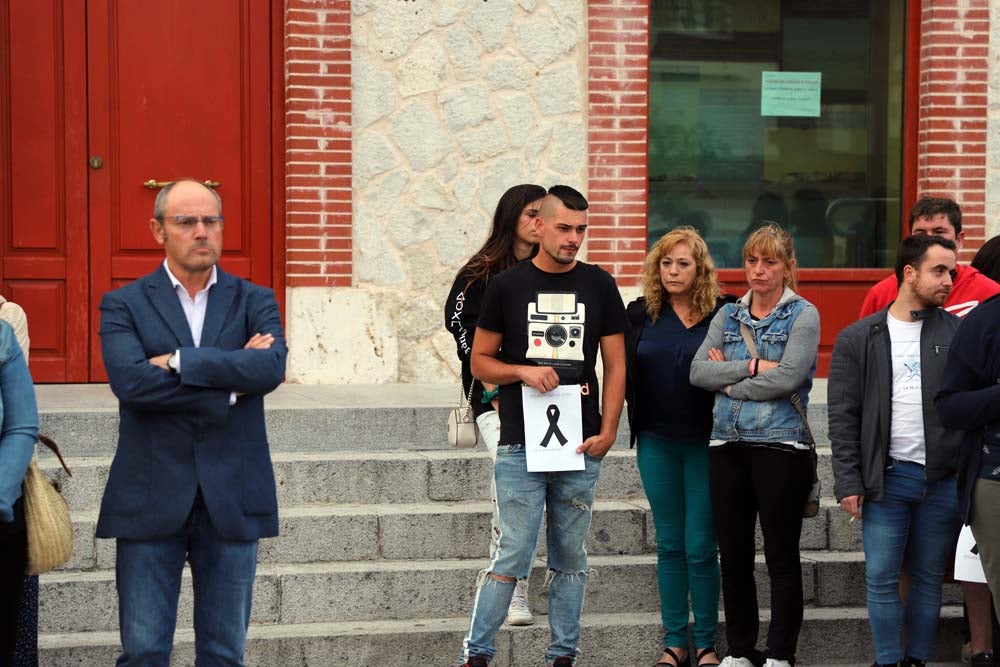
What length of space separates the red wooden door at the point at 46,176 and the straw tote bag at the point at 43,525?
4.50 meters

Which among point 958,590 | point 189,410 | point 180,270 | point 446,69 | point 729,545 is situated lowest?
point 958,590

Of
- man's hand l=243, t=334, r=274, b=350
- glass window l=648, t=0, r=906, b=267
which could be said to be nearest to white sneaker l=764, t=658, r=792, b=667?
man's hand l=243, t=334, r=274, b=350

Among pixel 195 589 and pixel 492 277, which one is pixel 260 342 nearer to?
pixel 195 589

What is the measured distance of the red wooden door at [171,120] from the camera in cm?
940

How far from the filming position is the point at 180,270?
16.1ft

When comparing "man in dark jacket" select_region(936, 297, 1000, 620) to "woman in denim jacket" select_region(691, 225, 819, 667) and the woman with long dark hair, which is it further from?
the woman with long dark hair

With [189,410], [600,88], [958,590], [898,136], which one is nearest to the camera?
[189,410]

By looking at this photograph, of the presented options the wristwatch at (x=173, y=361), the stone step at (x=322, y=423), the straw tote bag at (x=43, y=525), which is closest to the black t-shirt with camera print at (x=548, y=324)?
the wristwatch at (x=173, y=361)

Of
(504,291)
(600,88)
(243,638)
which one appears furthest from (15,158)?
(243,638)

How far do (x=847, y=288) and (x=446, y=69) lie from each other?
3.33m

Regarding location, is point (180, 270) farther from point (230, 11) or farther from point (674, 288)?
point (230, 11)

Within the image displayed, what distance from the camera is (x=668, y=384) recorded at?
652cm

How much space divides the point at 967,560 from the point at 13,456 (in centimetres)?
393

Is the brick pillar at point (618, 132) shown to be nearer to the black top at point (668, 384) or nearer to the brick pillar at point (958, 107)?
the brick pillar at point (958, 107)
